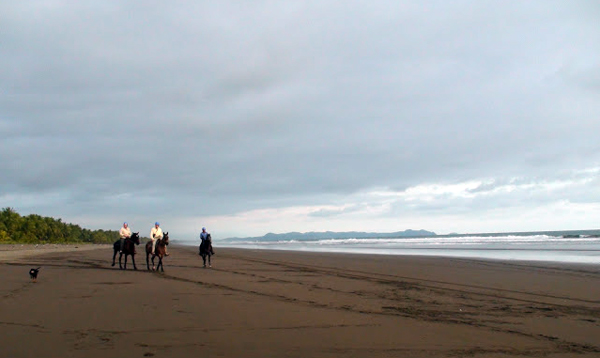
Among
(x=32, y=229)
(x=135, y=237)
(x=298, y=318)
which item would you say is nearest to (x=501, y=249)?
(x=135, y=237)

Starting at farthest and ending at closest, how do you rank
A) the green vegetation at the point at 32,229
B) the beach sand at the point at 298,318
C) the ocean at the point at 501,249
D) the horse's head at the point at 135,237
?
1. the green vegetation at the point at 32,229
2. the ocean at the point at 501,249
3. the horse's head at the point at 135,237
4. the beach sand at the point at 298,318

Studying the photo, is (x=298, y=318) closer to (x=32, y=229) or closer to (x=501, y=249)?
(x=501, y=249)

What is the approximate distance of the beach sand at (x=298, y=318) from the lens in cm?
707

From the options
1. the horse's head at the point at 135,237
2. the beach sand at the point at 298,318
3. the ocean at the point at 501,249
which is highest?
the horse's head at the point at 135,237

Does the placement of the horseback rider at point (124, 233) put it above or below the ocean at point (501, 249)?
above

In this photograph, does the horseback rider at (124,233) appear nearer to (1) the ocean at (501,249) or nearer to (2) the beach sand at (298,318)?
(2) the beach sand at (298,318)

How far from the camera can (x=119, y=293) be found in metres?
12.8

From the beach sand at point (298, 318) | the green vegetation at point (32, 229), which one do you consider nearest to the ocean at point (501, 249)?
the beach sand at point (298, 318)

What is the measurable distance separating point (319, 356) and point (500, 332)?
13.2 ft

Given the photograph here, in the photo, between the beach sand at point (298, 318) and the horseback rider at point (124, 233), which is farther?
the horseback rider at point (124, 233)

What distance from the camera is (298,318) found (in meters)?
9.46

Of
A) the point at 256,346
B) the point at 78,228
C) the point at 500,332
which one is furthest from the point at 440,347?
the point at 78,228

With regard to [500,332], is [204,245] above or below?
above

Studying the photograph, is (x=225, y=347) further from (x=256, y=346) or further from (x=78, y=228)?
(x=78, y=228)
